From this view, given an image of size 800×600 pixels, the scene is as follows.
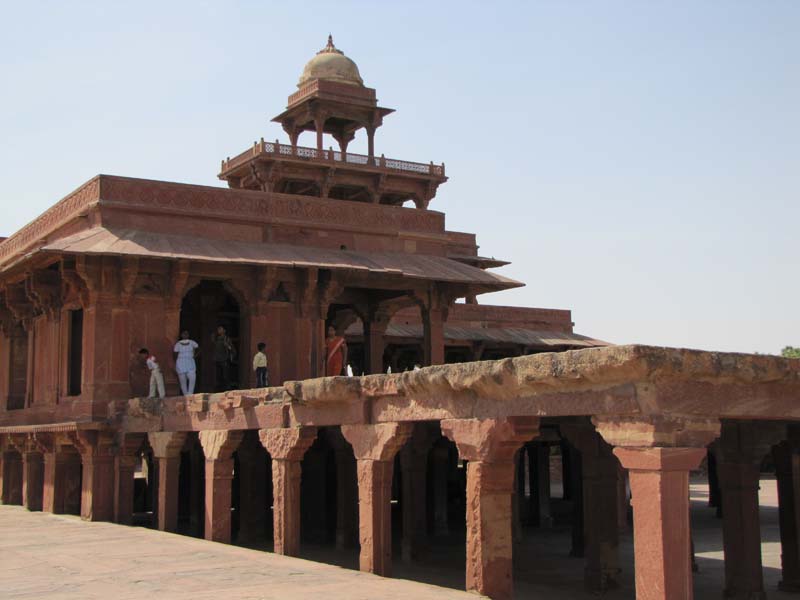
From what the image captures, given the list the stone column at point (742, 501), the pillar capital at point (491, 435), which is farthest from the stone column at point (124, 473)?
the stone column at point (742, 501)

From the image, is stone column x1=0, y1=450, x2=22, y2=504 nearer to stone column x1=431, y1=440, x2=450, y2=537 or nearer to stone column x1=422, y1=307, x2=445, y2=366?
stone column x1=431, y1=440, x2=450, y2=537

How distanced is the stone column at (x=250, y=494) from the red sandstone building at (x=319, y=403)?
1.3 inches

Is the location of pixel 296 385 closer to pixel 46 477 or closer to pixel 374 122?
pixel 46 477

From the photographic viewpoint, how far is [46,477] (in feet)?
58.2

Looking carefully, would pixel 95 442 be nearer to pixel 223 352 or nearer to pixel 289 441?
pixel 223 352

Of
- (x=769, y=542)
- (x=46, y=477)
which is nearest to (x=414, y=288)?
(x=46, y=477)

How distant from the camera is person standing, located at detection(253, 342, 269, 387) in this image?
1616 centimetres

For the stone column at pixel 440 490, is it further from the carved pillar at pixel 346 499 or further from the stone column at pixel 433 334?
the carved pillar at pixel 346 499

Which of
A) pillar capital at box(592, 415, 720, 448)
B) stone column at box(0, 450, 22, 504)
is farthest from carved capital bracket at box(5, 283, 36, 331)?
pillar capital at box(592, 415, 720, 448)

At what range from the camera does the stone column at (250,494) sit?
16984mm

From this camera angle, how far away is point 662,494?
709cm

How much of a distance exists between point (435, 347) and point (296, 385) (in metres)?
7.74

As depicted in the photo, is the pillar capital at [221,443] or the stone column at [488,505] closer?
the stone column at [488,505]

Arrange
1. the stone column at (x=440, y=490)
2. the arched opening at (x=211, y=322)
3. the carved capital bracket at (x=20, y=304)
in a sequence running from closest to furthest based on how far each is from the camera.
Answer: the arched opening at (x=211, y=322)
the carved capital bracket at (x=20, y=304)
the stone column at (x=440, y=490)
